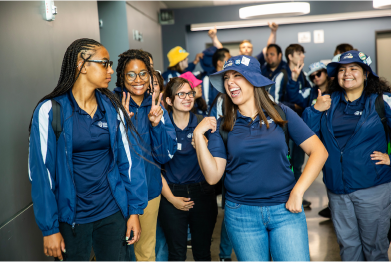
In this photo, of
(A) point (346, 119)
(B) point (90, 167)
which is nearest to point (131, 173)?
(B) point (90, 167)

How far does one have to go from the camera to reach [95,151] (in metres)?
1.85

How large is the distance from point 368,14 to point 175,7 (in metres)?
4.76

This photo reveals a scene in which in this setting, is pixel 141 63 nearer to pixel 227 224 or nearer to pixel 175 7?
pixel 227 224

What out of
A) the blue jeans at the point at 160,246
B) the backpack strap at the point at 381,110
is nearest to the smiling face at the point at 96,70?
the blue jeans at the point at 160,246

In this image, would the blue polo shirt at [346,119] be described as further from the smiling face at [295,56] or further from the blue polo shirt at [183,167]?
the smiling face at [295,56]

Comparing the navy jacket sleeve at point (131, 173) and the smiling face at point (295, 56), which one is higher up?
the smiling face at point (295, 56)

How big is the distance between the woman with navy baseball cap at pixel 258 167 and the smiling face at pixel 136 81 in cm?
72

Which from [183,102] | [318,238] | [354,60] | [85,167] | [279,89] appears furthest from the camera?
[279,89]

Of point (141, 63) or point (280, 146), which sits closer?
point (280, 146)

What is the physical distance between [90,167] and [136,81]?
32.4 inches

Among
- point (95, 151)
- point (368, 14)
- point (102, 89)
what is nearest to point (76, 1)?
point (102, 89)

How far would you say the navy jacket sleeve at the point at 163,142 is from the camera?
240cm

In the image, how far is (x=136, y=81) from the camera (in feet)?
8.04

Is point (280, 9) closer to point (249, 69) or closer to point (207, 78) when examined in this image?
point (207, 78)
